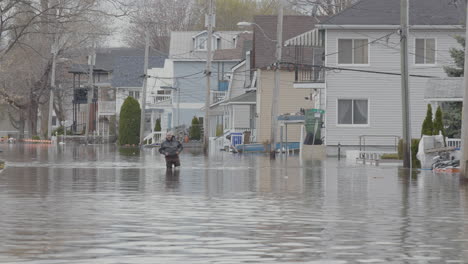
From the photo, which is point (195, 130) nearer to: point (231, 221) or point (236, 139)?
point (236, 139)

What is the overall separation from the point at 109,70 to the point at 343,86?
250 feet

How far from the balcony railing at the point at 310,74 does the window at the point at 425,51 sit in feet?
16.3

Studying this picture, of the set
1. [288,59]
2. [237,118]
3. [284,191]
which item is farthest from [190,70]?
[284,191]

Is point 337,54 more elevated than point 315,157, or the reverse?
point 337,54

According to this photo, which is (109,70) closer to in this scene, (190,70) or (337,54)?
(190,70)

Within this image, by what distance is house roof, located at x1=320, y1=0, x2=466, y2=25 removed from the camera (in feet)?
169

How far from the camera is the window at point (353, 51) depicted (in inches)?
2058

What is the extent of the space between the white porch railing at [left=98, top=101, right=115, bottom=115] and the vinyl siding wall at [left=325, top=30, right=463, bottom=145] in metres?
61.5

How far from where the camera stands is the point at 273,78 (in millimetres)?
68125

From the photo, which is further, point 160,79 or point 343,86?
point 160,79

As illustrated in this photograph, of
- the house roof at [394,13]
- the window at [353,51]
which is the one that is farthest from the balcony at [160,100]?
the house roof at [394,13]

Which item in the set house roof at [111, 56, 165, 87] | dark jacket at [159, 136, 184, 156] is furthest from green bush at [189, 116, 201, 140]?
Result: dark jacket at [159, 136, 184, 156]

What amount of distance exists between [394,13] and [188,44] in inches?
1862

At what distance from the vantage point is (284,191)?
23.4m
